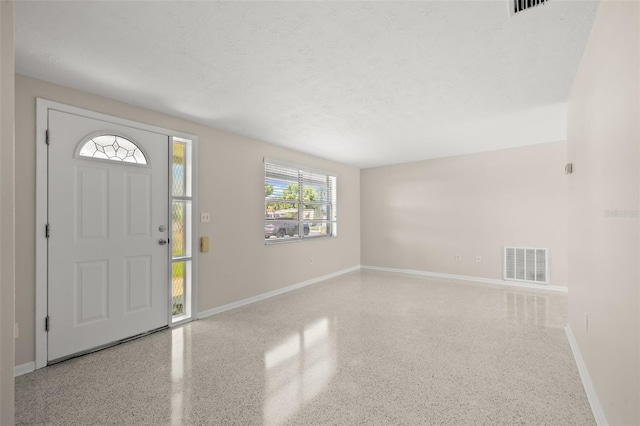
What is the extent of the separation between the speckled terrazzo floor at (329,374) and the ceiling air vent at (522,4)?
2485mm

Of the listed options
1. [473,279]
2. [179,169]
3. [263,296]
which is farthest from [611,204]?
[473,279]

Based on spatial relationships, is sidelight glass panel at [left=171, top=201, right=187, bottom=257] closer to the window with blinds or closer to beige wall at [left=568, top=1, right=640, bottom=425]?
the window with blinds

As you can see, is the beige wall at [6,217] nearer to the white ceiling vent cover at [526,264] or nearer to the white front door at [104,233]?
the white front door at [104,233]

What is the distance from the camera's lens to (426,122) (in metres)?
3.78

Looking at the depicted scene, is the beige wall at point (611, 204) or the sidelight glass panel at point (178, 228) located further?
the sidelight glass panel at point (178, 228)

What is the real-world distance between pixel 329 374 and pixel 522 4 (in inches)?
111

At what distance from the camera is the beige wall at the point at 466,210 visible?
4.93 meters

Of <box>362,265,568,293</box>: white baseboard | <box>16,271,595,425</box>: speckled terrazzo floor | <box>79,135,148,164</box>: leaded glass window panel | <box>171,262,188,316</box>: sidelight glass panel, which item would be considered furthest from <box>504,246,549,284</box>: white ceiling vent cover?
<box>79,135,148,164</box>: leaded glass window panel

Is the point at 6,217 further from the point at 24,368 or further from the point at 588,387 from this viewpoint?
the point at 588,387

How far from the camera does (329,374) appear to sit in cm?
235

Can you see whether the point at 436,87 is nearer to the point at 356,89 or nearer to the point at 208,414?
the point at 356,89

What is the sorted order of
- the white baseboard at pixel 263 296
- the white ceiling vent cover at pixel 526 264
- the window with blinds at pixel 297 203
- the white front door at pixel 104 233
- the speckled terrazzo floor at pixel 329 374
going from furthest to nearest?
the white ceiling vent cover at pixel 526 264, the window with blinds at pixel 297 203, the white baseboard at pixel 263 296, the white front door at pixel 104 233, the speckled terrazzo floor at pixel 329 374

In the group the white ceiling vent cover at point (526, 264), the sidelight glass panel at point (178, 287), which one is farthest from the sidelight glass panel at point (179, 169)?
the white ceiling vent cover at point (526, 264)

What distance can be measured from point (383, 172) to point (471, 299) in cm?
339
